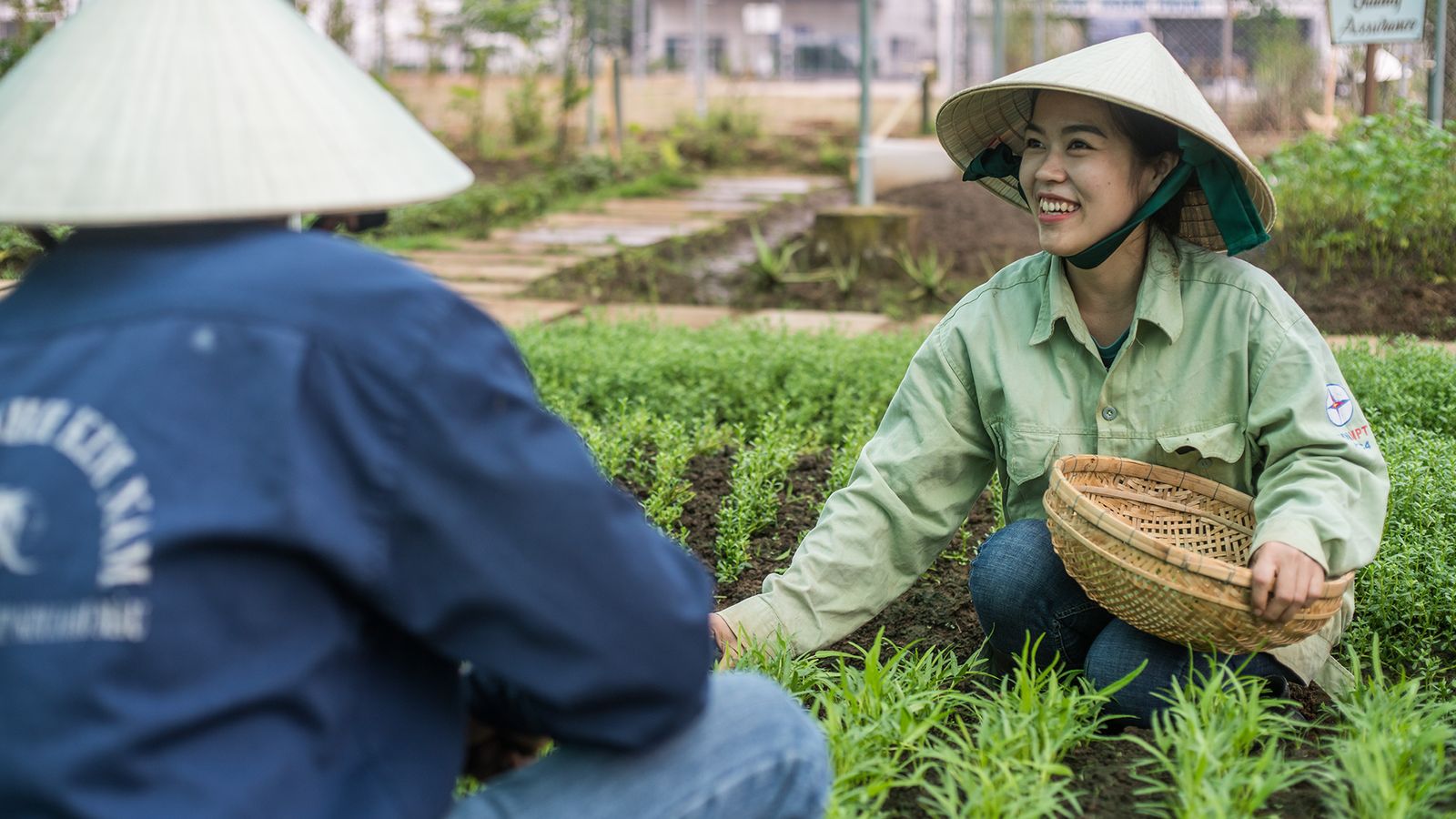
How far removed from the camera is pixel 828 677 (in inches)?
99.8

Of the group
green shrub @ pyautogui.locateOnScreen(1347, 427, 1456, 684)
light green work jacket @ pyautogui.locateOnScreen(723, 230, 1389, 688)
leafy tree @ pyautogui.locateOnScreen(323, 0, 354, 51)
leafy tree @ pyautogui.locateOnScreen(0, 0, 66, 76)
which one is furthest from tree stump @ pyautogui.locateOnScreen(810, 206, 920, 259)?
leafy tree @ pyautogui.locateOnScreen(323, 0, 354, 51)

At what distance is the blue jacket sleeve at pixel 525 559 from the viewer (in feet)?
4.12

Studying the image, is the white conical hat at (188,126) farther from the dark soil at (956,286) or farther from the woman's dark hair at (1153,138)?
the dark soil at (956,286)

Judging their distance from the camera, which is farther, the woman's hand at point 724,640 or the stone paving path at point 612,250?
the stone paving path at point 612,250

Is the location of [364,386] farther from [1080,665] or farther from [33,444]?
[1080,665]

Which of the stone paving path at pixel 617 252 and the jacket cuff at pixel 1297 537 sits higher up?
the jacket cuff at pixel 1297 537

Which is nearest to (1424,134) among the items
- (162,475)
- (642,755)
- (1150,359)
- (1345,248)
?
(1345,248)

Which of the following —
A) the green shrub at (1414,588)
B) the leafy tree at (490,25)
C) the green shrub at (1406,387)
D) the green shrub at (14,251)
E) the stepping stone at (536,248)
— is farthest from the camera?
the leafy tree at (490,25)

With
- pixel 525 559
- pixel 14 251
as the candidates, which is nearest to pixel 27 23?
pixel 14 251

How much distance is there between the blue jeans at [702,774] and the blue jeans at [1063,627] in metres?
1.01

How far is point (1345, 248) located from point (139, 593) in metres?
6.47

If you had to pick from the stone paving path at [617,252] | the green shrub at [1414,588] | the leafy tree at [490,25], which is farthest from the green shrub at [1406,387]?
the leafy tree at [490,25]

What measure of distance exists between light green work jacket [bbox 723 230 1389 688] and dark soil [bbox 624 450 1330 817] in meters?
0.25

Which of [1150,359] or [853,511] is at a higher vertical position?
[1150,359]
